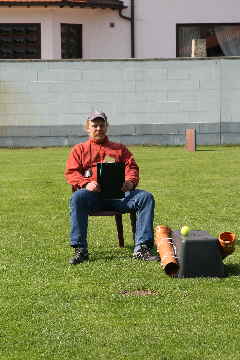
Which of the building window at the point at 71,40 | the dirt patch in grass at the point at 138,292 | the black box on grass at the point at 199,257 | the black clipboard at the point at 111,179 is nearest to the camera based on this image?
the dirt patch in grass at the point at 138,292

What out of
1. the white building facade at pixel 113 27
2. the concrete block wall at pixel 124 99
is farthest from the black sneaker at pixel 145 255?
the white building facade at pixel 113 27

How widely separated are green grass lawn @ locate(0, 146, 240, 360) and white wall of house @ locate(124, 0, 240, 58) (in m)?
17.5

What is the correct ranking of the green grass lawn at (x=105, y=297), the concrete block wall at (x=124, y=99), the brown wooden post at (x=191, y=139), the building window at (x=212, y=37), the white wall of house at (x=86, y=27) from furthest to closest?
1. the building window at (x=212, y=37)
2. the white wall of house at (x=86, y=27)
3. the concrete block wall at (x=124, y=99)
4. the brown wooden post at (x=191, y=139)
5. the green grass lawn at (x=105, y=297)

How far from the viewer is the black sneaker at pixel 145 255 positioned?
8781 millimetres

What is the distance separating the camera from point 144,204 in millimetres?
9039

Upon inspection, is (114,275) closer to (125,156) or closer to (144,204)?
(144,204)

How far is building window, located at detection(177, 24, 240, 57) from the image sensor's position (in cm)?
3094

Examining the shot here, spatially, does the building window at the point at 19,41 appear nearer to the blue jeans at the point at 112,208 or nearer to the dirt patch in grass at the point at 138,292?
the blue jeans at the point at 112,208

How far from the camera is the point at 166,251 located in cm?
829

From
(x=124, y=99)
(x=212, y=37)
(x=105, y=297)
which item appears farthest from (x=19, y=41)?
(x=105, y=297)

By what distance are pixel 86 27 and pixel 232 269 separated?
74.3 ft

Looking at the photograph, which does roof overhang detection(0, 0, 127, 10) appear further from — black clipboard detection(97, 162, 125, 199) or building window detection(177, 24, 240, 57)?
black clipboard detection(97, 162, 125, 199)

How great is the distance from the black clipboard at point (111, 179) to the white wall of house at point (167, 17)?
70.4 ft

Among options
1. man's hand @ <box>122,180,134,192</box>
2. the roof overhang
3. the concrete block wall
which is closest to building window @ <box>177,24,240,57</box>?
the roof overhang
